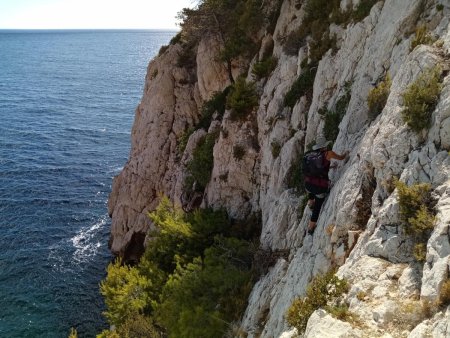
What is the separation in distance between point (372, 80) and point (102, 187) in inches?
1614

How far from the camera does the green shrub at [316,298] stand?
871 cm

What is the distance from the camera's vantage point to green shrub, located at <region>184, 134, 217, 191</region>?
2720cm

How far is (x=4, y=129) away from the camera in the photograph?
213 feet

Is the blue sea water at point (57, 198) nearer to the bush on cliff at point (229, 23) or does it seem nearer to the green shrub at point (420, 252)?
the bush on cliff at point (229, 23)

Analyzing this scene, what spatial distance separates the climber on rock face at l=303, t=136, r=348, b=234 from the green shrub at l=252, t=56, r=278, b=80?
13.0 metres

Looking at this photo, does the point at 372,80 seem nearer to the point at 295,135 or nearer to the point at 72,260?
the point at 295,135

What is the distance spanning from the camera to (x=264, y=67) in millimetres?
25047

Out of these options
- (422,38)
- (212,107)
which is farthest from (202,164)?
(422,38)

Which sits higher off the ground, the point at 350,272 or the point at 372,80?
the point at 372,80

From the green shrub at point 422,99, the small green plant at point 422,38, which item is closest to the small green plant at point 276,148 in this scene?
the small green plant at point 422,38

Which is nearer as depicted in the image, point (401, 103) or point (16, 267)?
point (401, 103)

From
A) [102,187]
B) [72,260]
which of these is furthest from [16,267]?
[102,187]

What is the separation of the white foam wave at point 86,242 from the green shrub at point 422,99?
33.3 meters

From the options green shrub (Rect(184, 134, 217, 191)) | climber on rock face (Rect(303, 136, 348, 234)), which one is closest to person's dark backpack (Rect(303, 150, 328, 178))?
climber on rock face (Rect(303, 136, 348, 234))
